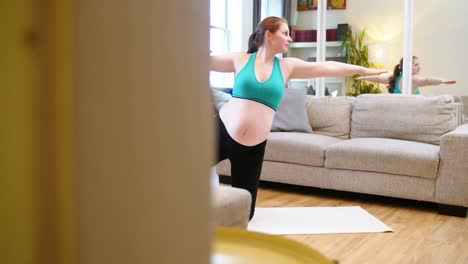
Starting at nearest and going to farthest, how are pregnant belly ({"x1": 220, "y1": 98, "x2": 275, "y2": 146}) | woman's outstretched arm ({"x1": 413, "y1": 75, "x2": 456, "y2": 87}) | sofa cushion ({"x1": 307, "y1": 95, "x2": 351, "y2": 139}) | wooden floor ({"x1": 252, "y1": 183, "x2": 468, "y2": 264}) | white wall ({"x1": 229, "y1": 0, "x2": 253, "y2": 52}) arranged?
wooden floor ({"x1": 252, "y1": 183, "x2": 468, "y2": 264})
pregnant belly ({"x1": 220, "y1": 98, "x2": 275, "y2": 146})
sofa cushion ({"x1": 307, "y1": 95, "x2": 351, "y2": 139})
woman's outstretched arm ({"x1": 413, "y1": 75, "x2": 456, "y2": 87})
white wall ({"x1": 229, "y1": 0, "x2": 253, "y2": 52})

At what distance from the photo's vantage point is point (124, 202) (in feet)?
0.89

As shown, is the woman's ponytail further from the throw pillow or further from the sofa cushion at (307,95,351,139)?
the sofa cushion at (307,95,351,139)

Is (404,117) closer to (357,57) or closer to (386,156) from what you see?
(386,156)

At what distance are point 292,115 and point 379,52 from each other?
291cm

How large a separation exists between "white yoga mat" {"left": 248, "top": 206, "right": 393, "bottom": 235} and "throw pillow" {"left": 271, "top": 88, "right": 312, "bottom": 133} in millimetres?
1108

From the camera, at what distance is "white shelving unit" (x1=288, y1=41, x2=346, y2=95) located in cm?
754

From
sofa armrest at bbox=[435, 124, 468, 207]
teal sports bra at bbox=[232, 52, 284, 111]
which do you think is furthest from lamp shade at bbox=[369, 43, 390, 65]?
teal sports bra at bbox=[232, 52, 284, 111]

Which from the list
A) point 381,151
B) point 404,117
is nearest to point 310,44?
point 404,117

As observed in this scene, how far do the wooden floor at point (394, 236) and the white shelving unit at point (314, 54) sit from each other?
363 centimetres

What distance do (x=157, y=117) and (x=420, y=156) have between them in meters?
3.41

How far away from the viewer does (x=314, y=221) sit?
3.11m

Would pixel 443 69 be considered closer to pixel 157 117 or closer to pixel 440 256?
pixel 440 256

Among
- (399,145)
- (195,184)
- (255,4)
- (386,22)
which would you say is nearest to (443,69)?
(386,22)

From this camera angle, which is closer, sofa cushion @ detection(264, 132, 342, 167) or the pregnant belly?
the pregnant belly
